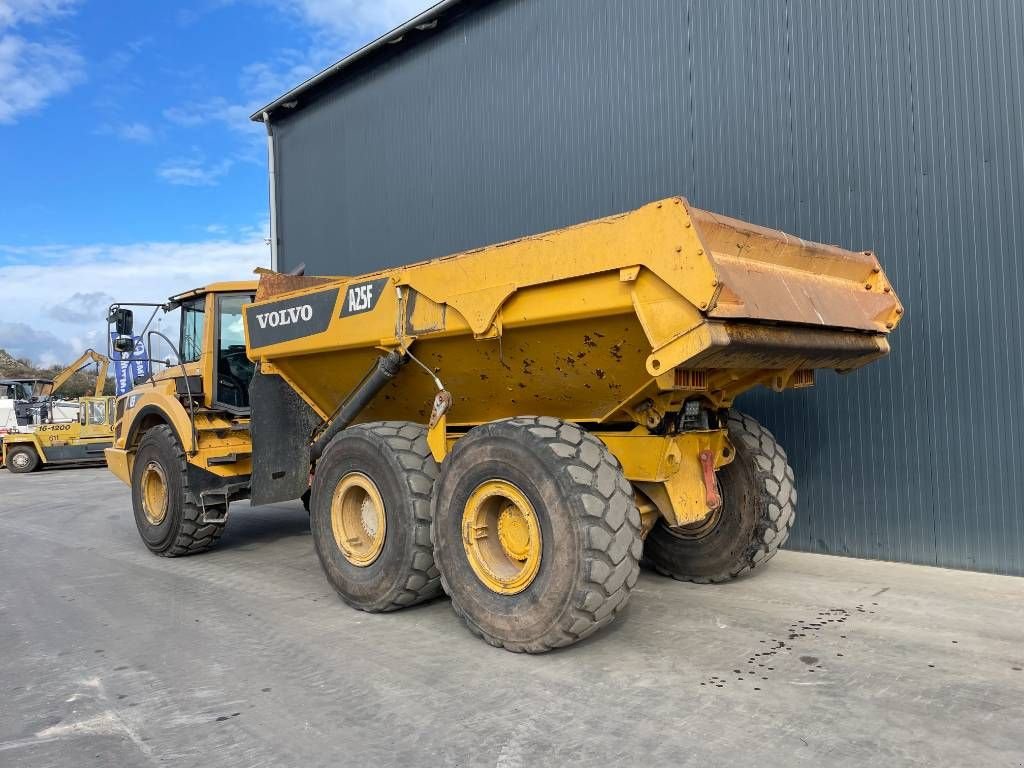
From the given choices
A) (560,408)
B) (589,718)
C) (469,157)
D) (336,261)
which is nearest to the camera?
(589,718)

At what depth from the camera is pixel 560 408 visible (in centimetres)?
515

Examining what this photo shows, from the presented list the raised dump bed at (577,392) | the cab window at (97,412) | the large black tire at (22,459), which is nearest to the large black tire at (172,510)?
the raised dump bed at (577,392)

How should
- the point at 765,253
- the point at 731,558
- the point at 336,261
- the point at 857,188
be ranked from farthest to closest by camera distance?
the point at 336,261
the point at 857,188
the point at 731,558
the point at 765,253

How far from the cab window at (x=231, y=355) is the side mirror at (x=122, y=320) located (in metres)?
0.83

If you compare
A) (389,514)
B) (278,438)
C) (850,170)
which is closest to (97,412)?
(278,438)

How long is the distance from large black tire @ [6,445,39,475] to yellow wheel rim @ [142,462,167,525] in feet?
53.6

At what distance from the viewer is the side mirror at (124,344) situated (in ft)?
23.6

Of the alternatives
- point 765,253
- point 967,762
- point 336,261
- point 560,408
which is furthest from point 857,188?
point 336,261

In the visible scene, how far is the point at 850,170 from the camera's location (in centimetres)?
692

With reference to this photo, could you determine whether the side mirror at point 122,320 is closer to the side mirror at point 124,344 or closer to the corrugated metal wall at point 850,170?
the side mirror at point 124,344

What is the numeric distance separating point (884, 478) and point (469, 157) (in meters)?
6.62

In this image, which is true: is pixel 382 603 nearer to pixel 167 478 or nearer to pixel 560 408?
pixel 560 408

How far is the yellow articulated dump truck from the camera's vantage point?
13.1 feet

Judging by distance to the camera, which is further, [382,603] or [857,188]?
[857,188]
